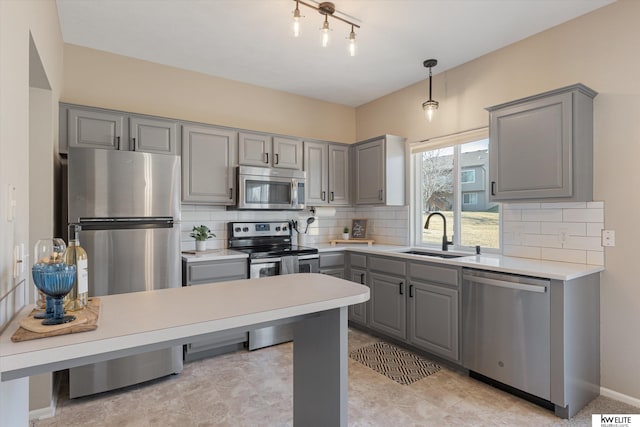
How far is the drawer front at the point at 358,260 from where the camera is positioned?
3.77 meters

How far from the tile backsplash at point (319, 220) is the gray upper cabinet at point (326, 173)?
296 mm

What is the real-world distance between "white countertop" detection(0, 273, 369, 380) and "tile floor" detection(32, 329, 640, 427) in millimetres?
1080

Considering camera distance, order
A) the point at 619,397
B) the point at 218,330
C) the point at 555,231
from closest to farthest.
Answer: the point at 218,330 < the point at 619,397 < the point at 555,231

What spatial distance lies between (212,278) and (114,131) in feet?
4.94

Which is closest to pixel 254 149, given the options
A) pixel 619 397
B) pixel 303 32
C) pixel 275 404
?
pixel 303 32

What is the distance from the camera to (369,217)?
15.0 feet

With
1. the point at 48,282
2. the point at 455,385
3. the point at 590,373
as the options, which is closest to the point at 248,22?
the point at 48,282

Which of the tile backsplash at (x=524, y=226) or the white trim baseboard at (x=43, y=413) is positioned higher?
the tile backsplash at (x=524, y=226)

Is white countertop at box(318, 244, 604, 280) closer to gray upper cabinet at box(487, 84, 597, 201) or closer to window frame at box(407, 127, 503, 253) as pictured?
window frame at box(407, 127, 503, 253)

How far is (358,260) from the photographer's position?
384 cm

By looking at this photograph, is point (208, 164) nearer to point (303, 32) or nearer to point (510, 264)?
point (303, 32)

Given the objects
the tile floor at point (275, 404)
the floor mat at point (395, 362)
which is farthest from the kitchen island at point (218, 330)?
the floor mat at point (395, 362)

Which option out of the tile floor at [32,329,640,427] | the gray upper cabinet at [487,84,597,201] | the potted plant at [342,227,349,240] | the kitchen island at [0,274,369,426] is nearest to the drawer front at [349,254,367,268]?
the potted plant at [342,227,349,240]

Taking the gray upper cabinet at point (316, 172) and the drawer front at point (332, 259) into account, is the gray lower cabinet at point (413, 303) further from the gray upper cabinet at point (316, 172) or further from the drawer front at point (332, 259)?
the gray upper cabinet at point (316, 172)
